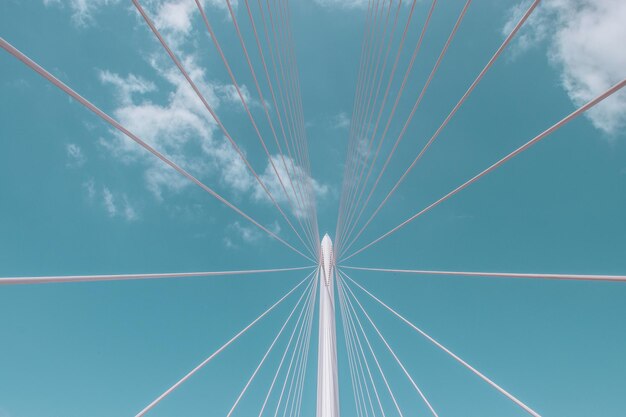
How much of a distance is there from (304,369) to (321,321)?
229cm

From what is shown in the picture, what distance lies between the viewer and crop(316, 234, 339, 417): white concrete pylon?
5582mm

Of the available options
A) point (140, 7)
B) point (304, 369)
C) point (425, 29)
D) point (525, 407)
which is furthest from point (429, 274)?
point (304, 369)

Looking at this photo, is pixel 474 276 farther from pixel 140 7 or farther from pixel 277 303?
pixel 277 303

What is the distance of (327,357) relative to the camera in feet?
20.5

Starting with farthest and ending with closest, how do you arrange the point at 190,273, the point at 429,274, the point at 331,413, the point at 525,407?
the point at 331,413 → the point at 429,274 → the point at 190,273 → the point at 525,407

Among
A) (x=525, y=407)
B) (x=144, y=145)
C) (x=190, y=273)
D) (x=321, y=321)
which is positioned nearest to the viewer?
(x=525, y=407)

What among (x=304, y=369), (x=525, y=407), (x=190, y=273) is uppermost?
(x=190, y=273)

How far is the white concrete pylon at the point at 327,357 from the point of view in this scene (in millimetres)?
5582

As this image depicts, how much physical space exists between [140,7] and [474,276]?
329 cm

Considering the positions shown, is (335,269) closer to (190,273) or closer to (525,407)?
(190,273)

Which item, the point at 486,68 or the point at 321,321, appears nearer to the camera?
the point at 486,68

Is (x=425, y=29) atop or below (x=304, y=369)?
atop

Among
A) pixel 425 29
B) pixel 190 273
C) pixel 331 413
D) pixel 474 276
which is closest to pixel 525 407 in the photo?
pixel 474 276

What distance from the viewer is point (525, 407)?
2.73m
